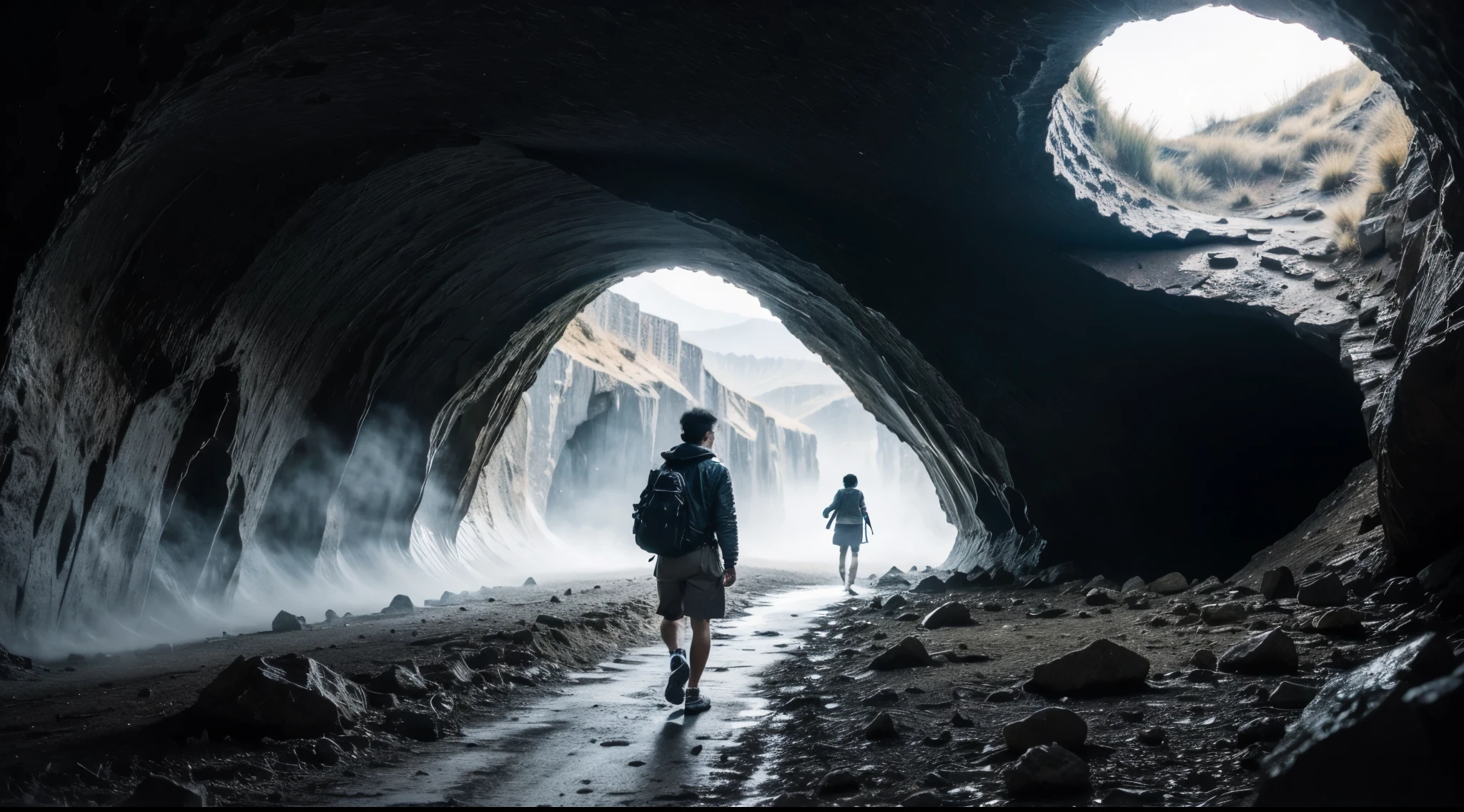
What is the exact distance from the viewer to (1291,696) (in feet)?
9.32

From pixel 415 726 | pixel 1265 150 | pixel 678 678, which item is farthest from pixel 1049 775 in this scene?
pixel 1265 150

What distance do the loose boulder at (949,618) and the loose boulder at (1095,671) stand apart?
2732 millimetres

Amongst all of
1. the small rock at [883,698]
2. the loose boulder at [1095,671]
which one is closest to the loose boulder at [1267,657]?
the loose boulder at [1095,671]

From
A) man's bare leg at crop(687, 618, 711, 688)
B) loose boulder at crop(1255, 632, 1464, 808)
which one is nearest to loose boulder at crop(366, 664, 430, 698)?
man's bare leg at crop(687, 618, 711, 688)

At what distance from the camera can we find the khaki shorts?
447cm

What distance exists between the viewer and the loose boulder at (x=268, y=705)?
3395 mm

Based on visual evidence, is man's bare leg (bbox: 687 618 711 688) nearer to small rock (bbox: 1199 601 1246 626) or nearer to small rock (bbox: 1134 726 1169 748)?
small rock (bbox: 1134 726 1169 748)

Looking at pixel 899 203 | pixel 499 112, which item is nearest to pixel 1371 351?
pixel 899 203

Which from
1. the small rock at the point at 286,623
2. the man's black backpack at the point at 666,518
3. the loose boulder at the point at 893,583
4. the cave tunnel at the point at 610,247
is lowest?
the loose boulder at the point at 893,583

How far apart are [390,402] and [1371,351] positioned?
35.3 feet

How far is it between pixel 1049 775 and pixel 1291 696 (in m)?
0.96

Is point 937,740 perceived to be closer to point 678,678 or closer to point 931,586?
point 678,678

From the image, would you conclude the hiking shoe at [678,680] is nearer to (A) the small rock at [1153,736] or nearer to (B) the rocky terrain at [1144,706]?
(B) the rocky terrain at [1144,706]

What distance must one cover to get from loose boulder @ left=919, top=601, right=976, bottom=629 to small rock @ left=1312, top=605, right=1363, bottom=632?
2781 millimetres
